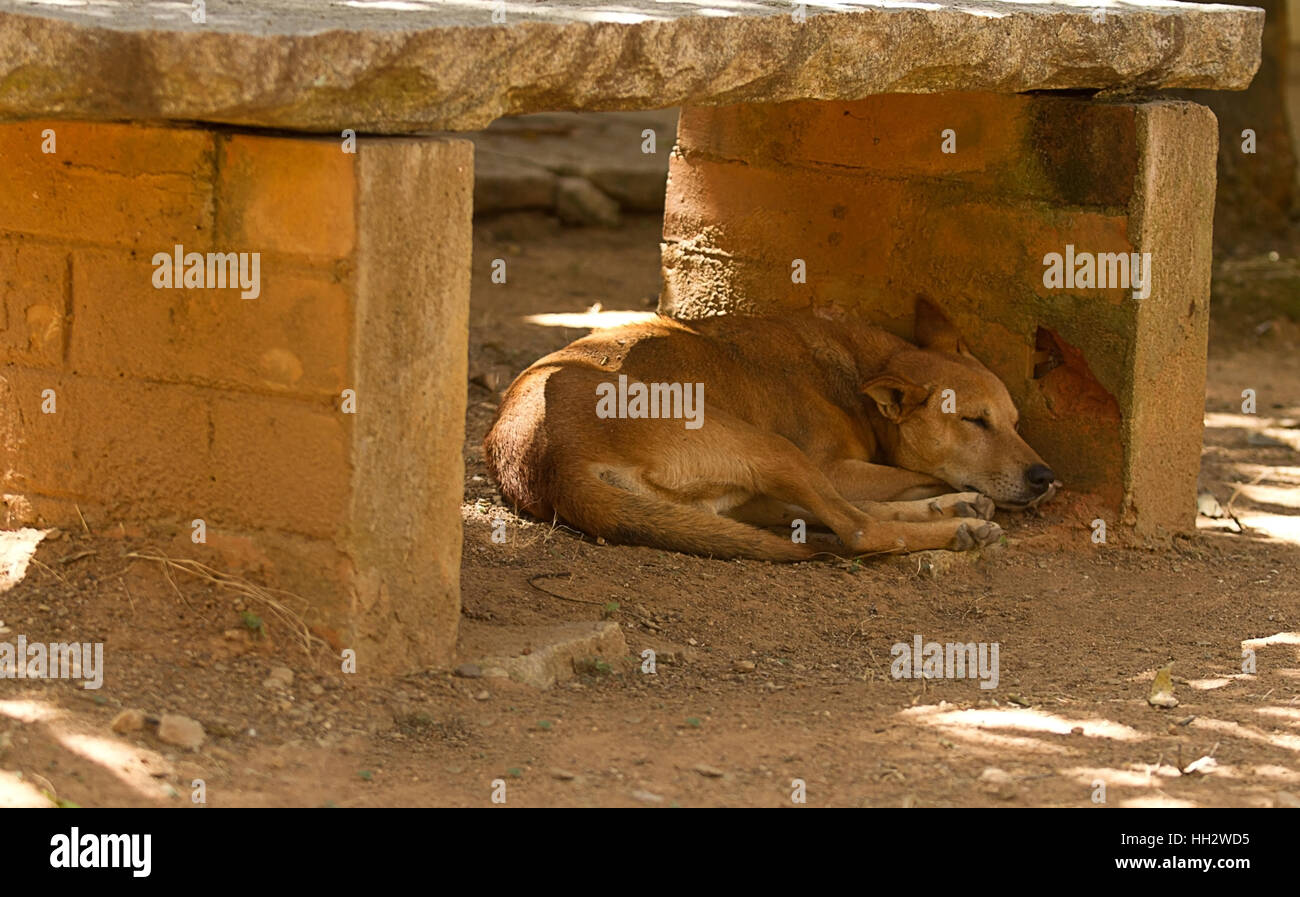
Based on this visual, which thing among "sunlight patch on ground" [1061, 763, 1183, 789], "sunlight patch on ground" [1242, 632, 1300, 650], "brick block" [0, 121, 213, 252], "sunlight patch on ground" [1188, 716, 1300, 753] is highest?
"brick block" [0, 121, 213, 252]

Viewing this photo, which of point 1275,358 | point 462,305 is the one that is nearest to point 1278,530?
point 1275,358

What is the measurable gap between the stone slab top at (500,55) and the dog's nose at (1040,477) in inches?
57.8

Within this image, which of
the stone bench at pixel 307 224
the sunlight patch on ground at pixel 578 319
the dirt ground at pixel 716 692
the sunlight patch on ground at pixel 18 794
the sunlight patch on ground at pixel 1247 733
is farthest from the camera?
the sunlight patch on ground at pixel 578 319

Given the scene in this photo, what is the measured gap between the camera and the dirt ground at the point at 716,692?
3.96m

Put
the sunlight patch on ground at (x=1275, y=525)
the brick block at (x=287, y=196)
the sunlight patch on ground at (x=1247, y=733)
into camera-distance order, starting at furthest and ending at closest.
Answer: the sunlight patch on ground at (x=1275, y=525) < the sunlight patch on ground at (x=1247, y=733) < the brick block at (x=287, y=196)

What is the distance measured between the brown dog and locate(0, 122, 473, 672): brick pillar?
152 centimetres

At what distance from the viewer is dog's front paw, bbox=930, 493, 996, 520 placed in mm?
6496

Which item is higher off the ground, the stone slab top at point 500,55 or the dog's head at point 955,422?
the stone slab top at point 500,55
